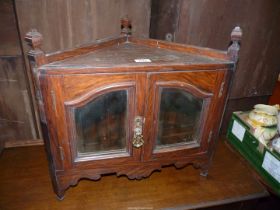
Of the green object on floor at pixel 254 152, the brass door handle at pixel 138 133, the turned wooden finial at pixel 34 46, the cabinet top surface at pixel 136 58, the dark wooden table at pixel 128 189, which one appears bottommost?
the dark wooden table at pixel 128 189

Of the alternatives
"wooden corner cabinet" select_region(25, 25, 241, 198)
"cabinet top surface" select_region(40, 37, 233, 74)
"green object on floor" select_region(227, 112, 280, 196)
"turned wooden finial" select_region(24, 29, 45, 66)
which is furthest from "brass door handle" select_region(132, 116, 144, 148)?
"green object on floor" select_region(227, 112, 280, 196)

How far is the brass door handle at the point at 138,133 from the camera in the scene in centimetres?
92

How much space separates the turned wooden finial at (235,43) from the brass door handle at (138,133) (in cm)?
41

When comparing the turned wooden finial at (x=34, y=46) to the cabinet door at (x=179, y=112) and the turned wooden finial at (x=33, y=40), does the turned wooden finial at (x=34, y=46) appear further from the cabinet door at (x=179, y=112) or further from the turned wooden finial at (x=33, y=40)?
the cabinet door at (x=179, y=112)

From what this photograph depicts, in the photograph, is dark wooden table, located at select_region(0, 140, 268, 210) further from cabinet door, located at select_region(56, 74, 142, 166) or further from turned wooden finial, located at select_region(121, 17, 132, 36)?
turned wooden finial, located at select_region(121, 17, 132, 36)

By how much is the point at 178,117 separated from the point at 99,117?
0.33 meters

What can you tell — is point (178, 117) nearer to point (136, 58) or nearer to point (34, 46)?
point (136, 58)

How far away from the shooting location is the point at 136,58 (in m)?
0.90

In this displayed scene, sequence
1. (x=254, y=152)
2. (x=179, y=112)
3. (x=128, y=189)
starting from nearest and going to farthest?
(x=179, y=112) → (x=128, y=189) → (x=254, y=152)

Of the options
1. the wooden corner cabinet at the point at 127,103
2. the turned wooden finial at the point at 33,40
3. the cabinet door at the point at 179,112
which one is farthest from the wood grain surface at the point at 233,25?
the turned wooden finial at the point at 33,40

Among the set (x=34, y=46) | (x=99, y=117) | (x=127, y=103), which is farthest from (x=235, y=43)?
(x=34, y=46)

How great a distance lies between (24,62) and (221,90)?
897 mm

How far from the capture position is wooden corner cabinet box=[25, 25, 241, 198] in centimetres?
80

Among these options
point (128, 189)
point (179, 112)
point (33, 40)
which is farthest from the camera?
point (128, 189)
